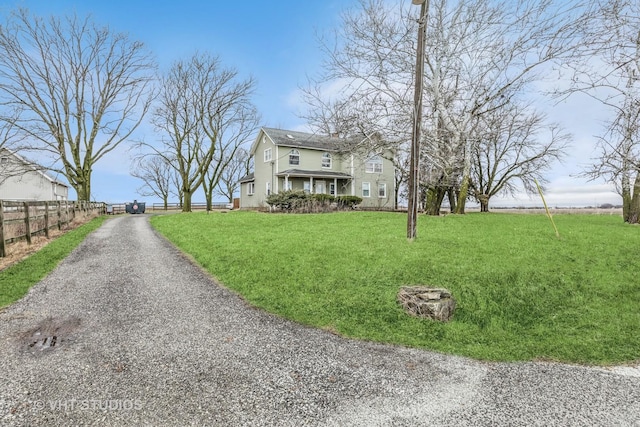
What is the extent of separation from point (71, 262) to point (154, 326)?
557 centimetres

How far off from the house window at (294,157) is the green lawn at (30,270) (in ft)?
60.4

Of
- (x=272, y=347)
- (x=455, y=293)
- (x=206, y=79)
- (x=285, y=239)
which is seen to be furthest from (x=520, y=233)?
(x=206, y=79)

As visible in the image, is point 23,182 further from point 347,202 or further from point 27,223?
point 347,202

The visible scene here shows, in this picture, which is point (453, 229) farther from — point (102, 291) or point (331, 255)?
point (102, 291)

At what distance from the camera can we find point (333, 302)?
581 cm

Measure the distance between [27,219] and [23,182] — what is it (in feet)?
82.3

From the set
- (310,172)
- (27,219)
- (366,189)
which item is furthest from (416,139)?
(366,189)

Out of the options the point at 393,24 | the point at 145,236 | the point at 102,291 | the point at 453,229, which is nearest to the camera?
the point at 102,291

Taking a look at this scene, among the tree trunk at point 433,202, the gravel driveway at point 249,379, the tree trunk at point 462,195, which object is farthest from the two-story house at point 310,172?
the gravel driveway at point 249,379

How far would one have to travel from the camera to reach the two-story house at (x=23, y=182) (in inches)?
951

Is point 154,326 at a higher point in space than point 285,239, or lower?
lower

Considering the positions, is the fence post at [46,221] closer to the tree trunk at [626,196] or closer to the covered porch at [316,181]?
the covered porch at [316,181]

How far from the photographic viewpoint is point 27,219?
1051cm

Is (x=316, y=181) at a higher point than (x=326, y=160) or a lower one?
lower
